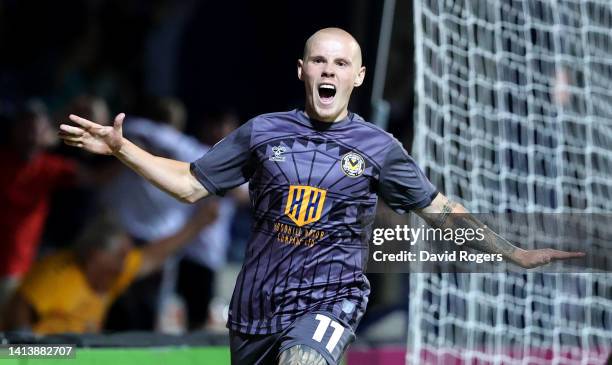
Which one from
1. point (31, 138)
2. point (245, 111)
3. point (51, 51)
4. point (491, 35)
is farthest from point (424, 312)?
point (245, 111)

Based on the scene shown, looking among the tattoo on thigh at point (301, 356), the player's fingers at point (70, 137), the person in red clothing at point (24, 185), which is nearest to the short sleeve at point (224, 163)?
the player's fingers at point (70, 137)

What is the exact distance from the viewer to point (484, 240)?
5363 millimetres

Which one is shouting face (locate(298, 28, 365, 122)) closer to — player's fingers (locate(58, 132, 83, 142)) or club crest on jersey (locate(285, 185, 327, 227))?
club crest on jersey (locate(285, 185, 327, 227))

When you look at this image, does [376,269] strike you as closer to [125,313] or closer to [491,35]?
[491,35]

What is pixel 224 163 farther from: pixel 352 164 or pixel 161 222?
pixel 161 222

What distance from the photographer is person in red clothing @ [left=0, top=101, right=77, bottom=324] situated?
327 inches

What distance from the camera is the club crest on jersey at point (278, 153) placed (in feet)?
16.6

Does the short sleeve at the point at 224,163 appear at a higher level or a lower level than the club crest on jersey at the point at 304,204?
higher

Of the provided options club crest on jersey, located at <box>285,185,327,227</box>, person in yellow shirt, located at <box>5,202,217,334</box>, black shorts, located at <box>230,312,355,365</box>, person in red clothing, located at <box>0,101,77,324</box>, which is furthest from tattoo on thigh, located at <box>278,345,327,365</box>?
person in red clothing, located at <box>0,101,77,324</box>

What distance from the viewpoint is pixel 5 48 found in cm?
1009

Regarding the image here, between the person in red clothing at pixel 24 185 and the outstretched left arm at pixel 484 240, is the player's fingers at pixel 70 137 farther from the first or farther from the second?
the person in red clothing at pixel 24 185

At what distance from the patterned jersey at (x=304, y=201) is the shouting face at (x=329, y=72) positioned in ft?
0.32

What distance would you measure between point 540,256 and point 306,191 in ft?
3.63

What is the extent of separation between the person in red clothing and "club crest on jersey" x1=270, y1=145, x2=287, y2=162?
356 centimetres
